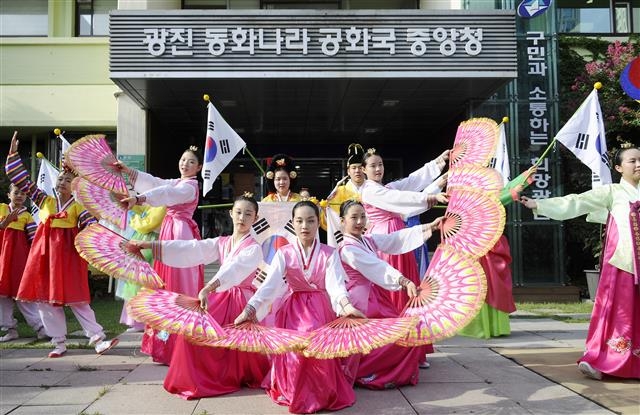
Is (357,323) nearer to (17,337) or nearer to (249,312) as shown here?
(249,312)

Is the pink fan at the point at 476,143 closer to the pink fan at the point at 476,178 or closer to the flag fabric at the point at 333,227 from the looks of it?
the pink fan at the point at 476,178

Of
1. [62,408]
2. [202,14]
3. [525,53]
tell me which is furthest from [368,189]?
[525,53]

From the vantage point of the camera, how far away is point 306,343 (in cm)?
304

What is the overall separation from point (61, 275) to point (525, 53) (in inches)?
330

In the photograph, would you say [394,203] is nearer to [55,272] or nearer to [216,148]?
[216,148]

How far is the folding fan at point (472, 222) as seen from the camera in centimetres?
355

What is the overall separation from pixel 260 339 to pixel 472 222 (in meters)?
1.63

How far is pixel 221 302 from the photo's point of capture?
380cm

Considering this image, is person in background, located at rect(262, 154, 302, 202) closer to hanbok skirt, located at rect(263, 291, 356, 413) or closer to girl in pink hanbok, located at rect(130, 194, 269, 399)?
girl in pink hanbok, located at rect(130, 194, 269, 399)

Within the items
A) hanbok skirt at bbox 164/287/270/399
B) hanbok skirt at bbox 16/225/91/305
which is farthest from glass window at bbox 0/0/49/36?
hanbok skirt at bbox 164/287/270/399

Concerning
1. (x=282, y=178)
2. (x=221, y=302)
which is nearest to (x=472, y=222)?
(x=221, y=302)

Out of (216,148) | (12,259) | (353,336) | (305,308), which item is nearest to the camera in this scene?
(353,336)

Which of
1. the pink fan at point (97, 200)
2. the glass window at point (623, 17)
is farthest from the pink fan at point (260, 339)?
the glass window at point (623, 17)

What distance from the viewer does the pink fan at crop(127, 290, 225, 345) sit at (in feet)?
10.1
